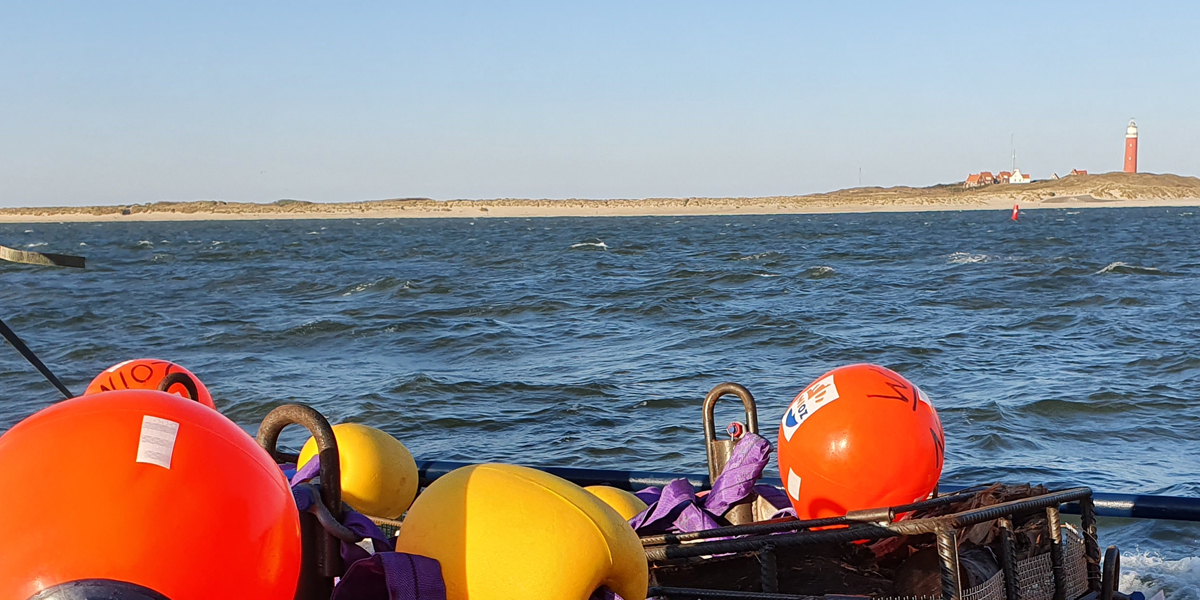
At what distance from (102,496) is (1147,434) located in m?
10.3

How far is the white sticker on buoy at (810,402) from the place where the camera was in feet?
12.5

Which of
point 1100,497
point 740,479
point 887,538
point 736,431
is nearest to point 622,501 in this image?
point 740,479

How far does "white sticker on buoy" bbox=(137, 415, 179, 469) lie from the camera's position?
6.53ft

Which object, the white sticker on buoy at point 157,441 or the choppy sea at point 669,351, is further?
the choppy sea at point 669,351

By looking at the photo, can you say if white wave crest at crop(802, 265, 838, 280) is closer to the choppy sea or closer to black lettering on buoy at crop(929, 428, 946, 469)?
the choppy sea

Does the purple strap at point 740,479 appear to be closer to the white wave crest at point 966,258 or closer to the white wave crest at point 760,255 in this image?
the white wave crest at point 966,258

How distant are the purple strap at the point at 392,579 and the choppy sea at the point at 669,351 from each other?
5260mm

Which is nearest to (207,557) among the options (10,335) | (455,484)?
(455,484)

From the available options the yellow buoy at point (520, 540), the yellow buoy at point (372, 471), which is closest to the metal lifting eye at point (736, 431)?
the yellow buoy at point (372, 471)

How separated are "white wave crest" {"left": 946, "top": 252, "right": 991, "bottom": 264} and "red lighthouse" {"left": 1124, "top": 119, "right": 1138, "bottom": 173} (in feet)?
481

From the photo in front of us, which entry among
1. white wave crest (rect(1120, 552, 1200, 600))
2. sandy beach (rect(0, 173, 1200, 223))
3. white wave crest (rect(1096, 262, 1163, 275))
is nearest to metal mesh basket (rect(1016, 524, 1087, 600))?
white wave crest (rect(1120, 552, 1200, 600))

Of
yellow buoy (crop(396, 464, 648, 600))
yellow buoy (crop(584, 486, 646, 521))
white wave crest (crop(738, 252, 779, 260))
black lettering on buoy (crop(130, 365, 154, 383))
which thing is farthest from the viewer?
white wave crest (crop(738, 252, 779, 260))

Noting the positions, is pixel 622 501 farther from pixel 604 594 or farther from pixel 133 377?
pixel 133 377

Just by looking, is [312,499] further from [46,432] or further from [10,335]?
[10,335]
